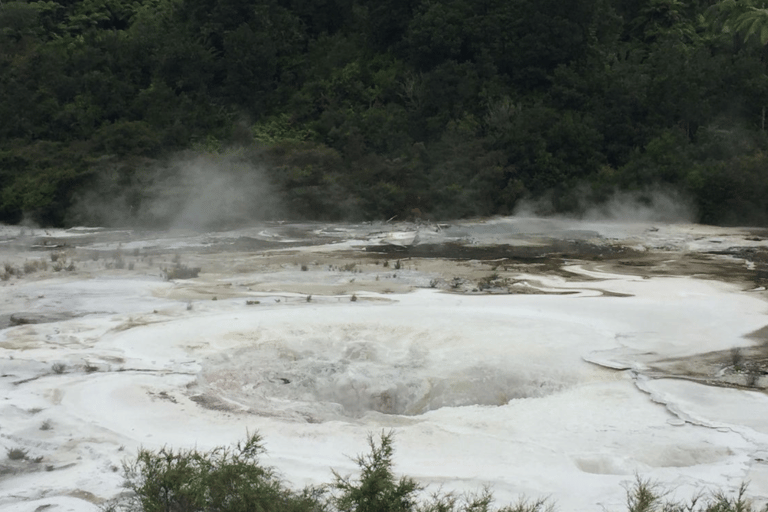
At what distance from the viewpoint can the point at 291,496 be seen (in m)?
5.55

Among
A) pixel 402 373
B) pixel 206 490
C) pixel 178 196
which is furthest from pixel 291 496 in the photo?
pixel 178 196

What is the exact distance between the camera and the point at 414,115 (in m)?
28.5

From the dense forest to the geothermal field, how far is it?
30.3 feet

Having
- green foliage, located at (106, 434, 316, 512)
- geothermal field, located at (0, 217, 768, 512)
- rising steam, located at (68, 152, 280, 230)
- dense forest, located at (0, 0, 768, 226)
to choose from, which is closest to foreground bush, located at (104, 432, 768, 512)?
green foliage, located at (106, 434, 316, 512)

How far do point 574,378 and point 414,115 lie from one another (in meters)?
20.9

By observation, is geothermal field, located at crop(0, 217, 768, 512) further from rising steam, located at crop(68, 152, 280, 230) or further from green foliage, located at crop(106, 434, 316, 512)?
rising steam, located at crop(68, 152, 280, 230)

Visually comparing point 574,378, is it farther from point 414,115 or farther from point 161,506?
point 414,115

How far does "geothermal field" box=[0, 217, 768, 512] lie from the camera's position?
6.22 m

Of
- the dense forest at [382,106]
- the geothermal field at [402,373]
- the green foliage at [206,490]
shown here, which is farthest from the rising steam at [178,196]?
the green foliage at [206,490]

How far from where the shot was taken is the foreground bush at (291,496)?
16.7 feet

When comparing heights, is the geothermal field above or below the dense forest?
below

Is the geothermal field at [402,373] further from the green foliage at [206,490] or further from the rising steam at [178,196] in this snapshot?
the rising steam at [178,196]

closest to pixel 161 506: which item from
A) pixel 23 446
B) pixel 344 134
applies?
pixel 23 446

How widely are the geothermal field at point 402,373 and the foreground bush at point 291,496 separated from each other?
0.22 m
